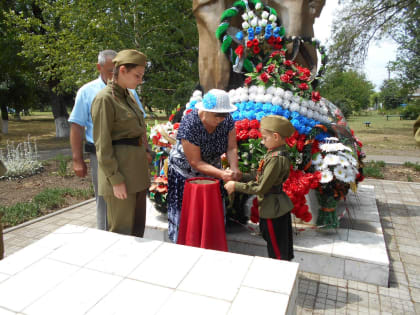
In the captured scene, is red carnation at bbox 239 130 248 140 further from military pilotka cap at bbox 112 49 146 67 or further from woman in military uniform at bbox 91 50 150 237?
military pilotka cap at bbox 112 49 146 67

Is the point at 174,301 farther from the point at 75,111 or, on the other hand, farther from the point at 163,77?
the point at 163,77

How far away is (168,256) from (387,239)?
3073mm

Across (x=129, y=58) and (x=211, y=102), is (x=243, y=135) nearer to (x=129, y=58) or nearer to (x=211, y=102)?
(x=211, y=102)

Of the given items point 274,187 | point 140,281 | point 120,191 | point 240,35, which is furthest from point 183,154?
point 240,35

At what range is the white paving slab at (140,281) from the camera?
151 cm

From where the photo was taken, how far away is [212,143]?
258 cm

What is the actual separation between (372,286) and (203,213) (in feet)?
5.44

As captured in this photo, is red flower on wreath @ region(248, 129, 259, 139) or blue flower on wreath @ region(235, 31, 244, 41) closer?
red flower on wreath @ region(248, 129, 259, 139)

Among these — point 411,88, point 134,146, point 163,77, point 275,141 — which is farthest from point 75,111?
point 411,88

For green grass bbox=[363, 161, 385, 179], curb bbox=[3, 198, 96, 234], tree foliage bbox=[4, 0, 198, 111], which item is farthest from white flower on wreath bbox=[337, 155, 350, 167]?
tree foliage bbox=[4, 0, 198, 111]

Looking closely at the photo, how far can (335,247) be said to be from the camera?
10.1ft

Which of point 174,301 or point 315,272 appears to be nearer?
point 174,301

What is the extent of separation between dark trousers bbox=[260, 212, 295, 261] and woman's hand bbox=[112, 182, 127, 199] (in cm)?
111

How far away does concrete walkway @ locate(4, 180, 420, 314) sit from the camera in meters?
2.56
